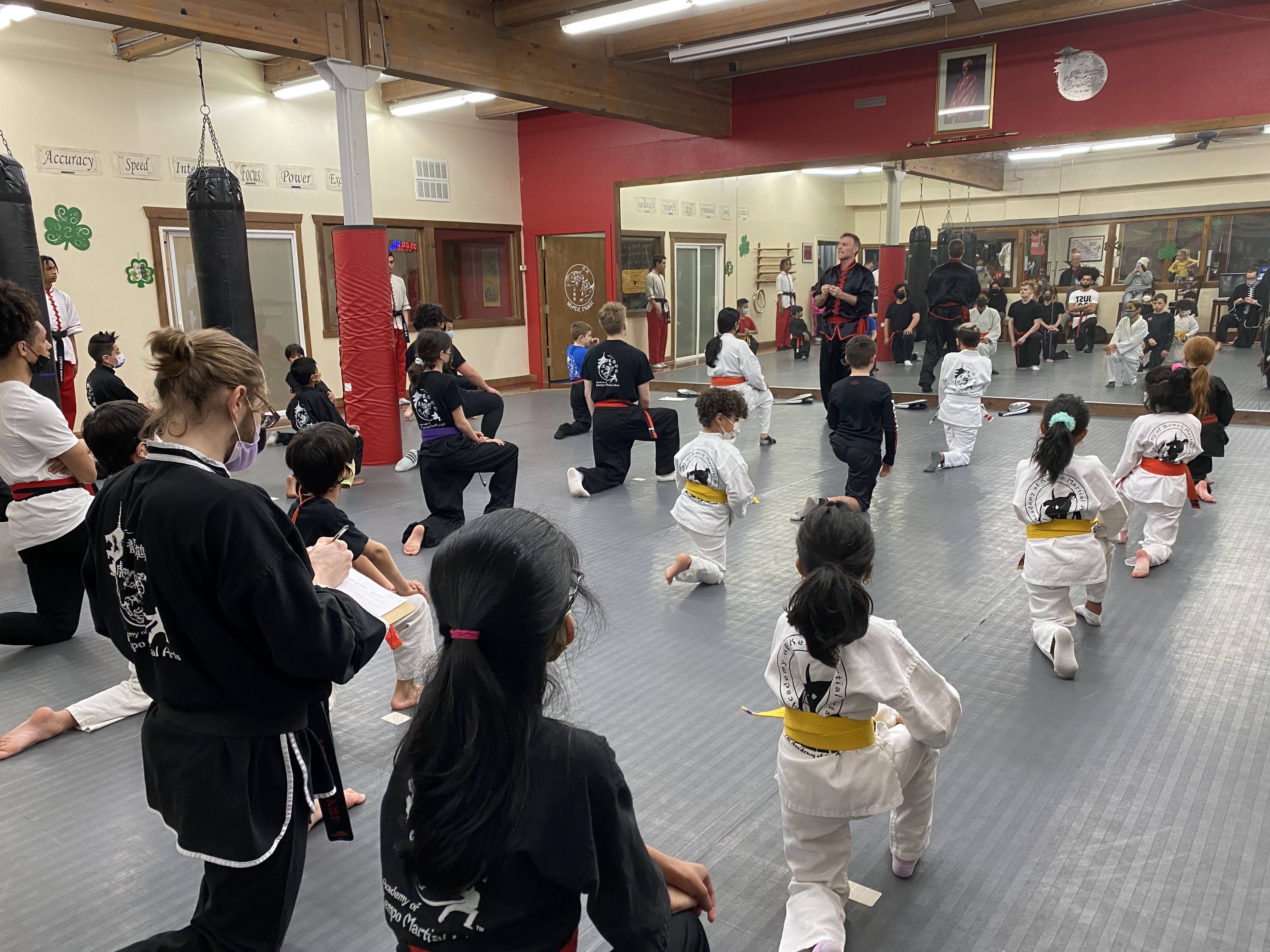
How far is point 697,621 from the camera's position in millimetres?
3869

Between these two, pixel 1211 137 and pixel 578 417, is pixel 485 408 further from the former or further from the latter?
pixel 1211 137

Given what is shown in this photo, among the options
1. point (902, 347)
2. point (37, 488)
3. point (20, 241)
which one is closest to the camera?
point (37, 488)

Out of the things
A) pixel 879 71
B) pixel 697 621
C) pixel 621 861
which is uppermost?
pixel 879 71

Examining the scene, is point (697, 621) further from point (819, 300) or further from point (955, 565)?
point (819, 300)

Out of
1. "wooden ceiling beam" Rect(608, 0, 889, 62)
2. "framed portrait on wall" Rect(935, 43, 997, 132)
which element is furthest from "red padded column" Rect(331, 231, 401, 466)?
"framed portrait on wall" Rect(935, 43, 997, 132)

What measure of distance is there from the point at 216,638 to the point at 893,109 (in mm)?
9369

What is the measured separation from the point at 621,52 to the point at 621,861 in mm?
9087

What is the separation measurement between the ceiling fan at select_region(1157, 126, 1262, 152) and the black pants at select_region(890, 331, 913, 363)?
10.8ft

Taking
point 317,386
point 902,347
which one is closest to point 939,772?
point 317,386

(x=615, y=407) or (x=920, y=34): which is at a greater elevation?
(x=920, y=34)

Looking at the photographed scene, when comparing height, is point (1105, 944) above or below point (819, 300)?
below

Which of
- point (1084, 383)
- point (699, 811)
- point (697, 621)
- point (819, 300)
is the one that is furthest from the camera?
point (1084, 383)

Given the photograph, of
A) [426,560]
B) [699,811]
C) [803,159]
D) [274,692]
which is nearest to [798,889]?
[699,811]

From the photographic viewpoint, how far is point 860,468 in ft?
17.1
